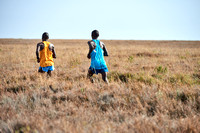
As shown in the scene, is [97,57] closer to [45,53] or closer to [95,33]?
[95,33]

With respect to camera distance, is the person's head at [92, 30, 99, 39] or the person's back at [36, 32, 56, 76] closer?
the person's head at [92, 30, 99, 39]

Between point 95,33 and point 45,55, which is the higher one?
point 95,33

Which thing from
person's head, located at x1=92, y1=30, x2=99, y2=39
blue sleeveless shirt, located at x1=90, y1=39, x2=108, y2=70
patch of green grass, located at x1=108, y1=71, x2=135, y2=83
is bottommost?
patch of green grass, located at x1=108, y1=71, x2=135, y2=83

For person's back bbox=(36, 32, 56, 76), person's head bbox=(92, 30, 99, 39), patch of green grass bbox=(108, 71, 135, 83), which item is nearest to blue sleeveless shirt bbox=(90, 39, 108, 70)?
person's head bbox=(92, 30, 99, 39)

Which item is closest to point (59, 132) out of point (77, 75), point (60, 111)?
point (60, 111)

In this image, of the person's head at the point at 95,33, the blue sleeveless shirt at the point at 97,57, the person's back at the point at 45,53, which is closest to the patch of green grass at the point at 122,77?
the blue sleeveless shirt at the point at 97,57

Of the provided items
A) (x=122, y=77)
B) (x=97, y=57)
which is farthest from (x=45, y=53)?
(x=122, y=77)

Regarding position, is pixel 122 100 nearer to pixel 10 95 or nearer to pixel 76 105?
pixel 76 105

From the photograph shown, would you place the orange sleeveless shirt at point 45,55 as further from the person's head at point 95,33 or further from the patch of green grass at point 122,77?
the patch of green grass at point 122,77

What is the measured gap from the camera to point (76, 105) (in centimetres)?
321

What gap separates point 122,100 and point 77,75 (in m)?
3.19

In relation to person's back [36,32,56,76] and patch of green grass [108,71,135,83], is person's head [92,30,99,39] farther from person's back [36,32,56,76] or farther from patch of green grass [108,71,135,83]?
person's back [36,32,56,76]

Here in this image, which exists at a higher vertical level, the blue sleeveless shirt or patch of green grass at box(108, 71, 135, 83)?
the blue sleeveless shirt

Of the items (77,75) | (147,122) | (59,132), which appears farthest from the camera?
(77,75)
